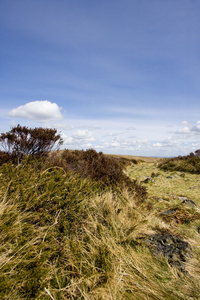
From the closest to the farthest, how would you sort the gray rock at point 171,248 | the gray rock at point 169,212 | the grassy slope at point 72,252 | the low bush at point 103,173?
the grassy slope at point 72,252
the gray rock at point 171,248
the gray rock at point 169,212
the low bush at point 103,173

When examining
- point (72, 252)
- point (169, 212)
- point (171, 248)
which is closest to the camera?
point (72, 252)

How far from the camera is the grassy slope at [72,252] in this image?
1894 millimetres

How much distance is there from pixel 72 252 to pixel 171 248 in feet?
5.29

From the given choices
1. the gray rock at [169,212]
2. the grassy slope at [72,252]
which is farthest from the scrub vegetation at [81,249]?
the gray rock at [169,212]

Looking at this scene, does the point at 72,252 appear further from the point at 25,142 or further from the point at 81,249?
the point at 25,142

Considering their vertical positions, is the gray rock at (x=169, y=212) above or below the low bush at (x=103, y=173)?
below

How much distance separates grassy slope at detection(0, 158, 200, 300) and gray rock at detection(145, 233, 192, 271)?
0.11 meters

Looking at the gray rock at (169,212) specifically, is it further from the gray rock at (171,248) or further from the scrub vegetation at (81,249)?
the gray rock at (171,248)

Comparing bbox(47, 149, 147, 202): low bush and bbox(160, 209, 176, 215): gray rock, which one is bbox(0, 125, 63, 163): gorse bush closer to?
bbox(47, 149, 147, 202): low bush

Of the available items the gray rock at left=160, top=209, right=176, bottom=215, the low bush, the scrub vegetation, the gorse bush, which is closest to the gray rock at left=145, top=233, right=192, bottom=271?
the scrub vegetation

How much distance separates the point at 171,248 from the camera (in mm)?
2900

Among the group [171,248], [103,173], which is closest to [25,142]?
[103,173]

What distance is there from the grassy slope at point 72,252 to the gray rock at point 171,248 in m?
0.11

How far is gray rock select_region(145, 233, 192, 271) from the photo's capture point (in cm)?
263
